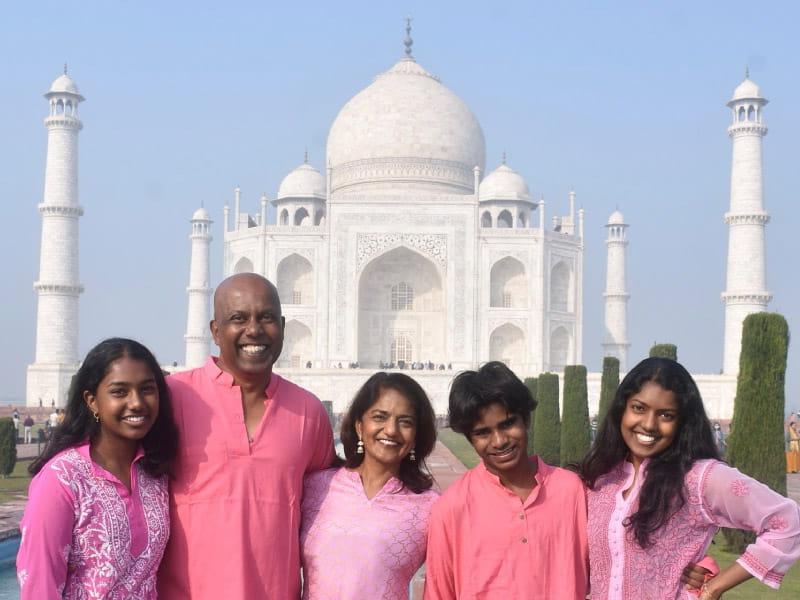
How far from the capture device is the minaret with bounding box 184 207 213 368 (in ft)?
90.9

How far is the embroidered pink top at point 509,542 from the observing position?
7.34 feet

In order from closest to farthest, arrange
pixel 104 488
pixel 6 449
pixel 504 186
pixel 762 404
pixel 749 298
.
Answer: pixel 104 488 → pixel 762 404 → pixel 6 449 → pixel 749 298 → pixel 504 186

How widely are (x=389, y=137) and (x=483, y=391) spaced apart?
24.1 meters

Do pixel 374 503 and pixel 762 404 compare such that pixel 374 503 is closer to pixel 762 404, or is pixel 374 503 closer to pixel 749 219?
pixel 762 404

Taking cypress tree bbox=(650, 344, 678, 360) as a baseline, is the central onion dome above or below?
above

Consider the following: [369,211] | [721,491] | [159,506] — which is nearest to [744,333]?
[721,491]

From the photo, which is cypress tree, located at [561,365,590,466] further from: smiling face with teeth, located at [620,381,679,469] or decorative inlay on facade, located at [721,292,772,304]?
decorative inlay on facade, located at [721,292,772,304]

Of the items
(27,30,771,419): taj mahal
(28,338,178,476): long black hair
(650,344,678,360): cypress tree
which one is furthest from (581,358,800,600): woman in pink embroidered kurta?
(27,30,771,419): taj mahal

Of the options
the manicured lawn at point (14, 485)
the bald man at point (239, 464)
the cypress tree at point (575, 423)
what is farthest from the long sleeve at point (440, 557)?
the cypress tree at point (575, 423)

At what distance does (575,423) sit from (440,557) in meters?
8.48

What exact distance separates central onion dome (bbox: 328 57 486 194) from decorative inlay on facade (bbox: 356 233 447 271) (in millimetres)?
2651

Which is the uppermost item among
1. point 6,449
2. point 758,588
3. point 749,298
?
point 749,298

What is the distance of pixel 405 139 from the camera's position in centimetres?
2594

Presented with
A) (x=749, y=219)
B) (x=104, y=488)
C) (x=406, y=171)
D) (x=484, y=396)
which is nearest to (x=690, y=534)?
(x=484, y=396)
